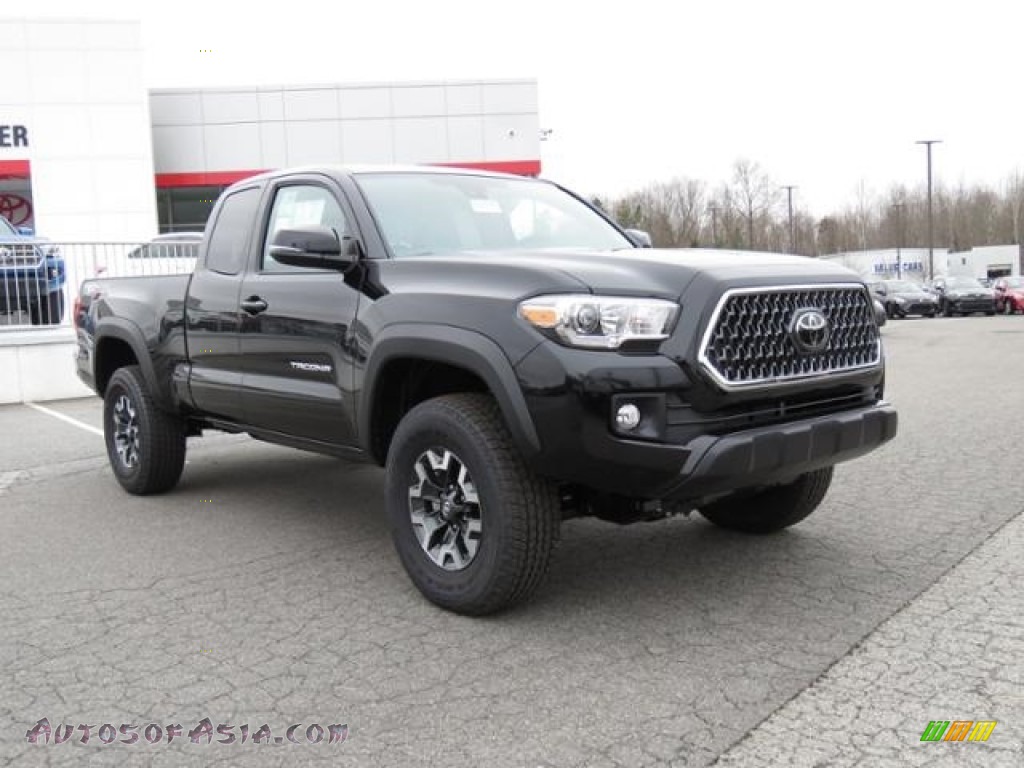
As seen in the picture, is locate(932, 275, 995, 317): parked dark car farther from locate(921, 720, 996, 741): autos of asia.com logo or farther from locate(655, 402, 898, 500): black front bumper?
locate(921, 720, 996, 741): autos of asia.com logo

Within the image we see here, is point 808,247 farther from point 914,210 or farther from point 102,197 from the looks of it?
point 102,197

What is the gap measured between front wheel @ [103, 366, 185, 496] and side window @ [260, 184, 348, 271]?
5.20 ft

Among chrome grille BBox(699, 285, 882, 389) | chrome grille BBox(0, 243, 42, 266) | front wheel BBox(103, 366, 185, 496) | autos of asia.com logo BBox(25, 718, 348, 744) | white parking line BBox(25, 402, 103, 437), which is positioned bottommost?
autos of asia.com logo BBox(25, 718, 348, 744)

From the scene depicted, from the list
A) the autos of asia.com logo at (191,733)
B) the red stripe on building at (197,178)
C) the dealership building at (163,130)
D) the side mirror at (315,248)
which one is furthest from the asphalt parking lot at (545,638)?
the red stripe on building at (197,178)

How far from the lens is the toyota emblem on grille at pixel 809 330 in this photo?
369 cm

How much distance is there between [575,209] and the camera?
17.5 ft

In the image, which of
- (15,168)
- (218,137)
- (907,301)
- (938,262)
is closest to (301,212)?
(15,168)

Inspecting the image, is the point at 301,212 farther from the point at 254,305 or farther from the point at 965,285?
the point at 965,285

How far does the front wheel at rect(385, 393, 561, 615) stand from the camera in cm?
359

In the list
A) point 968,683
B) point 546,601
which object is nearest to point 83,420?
point 546,601

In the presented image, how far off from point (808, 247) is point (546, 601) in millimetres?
95366

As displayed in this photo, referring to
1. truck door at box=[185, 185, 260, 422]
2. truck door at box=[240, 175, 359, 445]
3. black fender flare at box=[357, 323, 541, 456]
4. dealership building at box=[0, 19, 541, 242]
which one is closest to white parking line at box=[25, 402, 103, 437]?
truck door at box=[185, 185, 260, 422]

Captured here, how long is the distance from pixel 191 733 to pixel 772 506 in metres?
2.99

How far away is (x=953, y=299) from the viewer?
1436 inches
